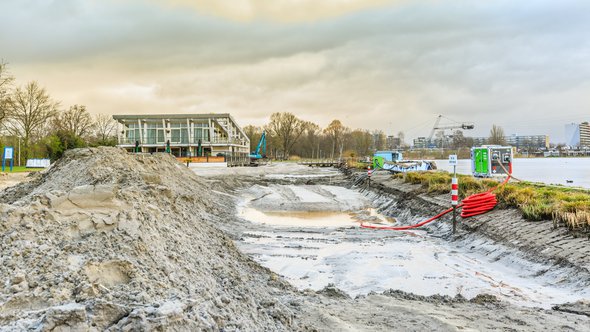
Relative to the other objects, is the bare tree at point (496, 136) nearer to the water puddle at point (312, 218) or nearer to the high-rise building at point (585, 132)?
the high-rise building at point (585, 132)

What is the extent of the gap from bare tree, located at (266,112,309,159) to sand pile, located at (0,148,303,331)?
10167 centimetres

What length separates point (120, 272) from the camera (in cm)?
374

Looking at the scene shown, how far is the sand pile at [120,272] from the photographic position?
2957mm

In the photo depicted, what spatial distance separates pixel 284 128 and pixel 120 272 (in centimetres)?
10566

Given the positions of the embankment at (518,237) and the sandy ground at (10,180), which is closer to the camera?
the embankment at (518,237)

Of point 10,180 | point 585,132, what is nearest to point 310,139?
point 10,180

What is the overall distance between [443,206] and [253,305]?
1028 centimetres

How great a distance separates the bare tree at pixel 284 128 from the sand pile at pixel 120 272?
10167cm

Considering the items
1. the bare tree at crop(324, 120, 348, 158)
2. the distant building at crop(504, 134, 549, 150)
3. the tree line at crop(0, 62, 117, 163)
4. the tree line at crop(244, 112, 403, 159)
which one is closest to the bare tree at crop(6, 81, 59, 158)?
the tree line at crop(0, 62, 117, 163)

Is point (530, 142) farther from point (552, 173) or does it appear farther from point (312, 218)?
point (312, 218)

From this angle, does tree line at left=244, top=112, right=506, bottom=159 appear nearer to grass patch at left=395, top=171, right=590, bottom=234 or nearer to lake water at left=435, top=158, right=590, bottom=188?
lake water at left=435, top=158, right=590, bottom=188

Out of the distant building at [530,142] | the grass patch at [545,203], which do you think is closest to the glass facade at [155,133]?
the grass patch at [545,203]

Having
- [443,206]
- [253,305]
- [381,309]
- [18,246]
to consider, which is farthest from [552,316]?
[443,206]

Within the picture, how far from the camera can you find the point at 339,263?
24.6 feet
